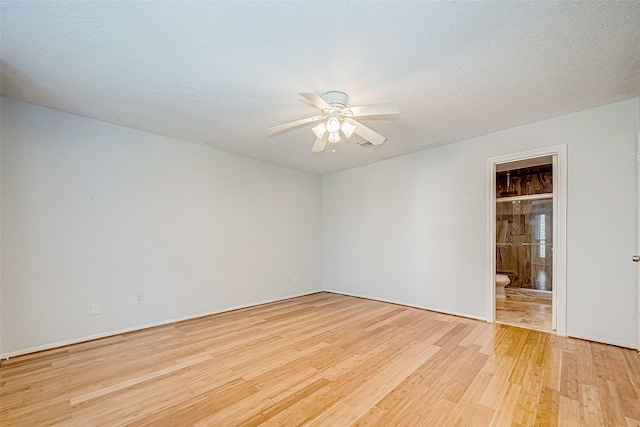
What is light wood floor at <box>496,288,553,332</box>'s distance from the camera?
11.7 ft

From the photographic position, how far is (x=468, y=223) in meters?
3.83

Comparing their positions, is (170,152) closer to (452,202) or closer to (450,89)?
(450,89)

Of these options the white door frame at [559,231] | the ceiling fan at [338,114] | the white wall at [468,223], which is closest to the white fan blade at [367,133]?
the ceiling fan at [338,114]

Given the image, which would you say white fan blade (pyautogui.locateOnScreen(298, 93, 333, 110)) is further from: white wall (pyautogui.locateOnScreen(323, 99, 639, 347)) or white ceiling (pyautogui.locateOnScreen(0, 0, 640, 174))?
white wall (pyautogui.locateOnScreen(323, 99, 639, 347))

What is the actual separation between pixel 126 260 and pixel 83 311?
0.64 meters

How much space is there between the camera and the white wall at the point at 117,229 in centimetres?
272

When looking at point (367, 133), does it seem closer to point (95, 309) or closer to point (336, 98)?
point (336, 98)

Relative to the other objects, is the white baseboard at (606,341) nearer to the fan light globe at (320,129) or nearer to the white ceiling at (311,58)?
the white ceiling at (311,58)

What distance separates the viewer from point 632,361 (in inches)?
96.5

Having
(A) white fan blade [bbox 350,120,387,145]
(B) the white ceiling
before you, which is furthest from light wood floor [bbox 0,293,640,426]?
(B) the white ceiling

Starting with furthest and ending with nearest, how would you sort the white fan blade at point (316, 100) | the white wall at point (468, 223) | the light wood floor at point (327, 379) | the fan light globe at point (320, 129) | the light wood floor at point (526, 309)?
the light wood floor at point (526, 309)
the white wall at point (468, 223)
the fan light globe at point (320, 129)
the white fan blade at point (316, 100)
the light wood floor at point (327, 379)

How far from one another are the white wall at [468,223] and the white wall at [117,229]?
1675 millimetres

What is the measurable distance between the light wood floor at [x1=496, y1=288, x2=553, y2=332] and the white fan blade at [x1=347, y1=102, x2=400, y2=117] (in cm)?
319

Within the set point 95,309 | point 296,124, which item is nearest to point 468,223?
point 296,124
